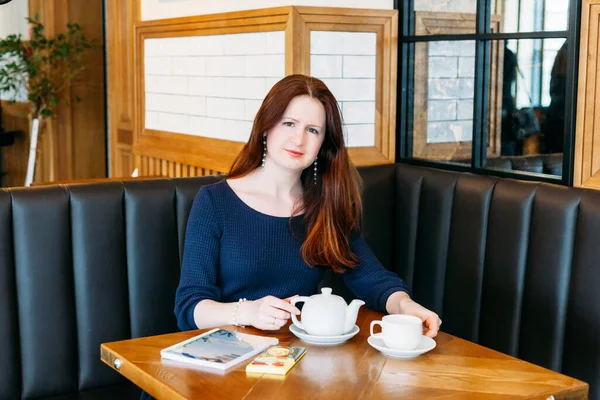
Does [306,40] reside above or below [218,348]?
above

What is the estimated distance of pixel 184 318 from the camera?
2189 mm

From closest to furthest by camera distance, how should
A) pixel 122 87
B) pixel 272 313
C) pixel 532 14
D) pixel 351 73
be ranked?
pixel 272 313 < pixel 532 14 < pixel 351 73 < pixel 122 87

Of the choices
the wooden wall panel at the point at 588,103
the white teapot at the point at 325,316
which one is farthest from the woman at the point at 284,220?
the wooden wall panel at the point at 588,103

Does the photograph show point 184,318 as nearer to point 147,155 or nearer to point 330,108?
point 330,108

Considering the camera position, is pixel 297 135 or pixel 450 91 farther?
pixel 450 91

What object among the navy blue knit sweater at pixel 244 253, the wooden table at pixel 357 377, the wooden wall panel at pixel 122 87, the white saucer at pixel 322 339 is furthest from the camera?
the wooden wall panel at pixel 122 87

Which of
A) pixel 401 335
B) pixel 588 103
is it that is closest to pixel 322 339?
pixel 401 335

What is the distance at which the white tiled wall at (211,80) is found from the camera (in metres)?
3.35

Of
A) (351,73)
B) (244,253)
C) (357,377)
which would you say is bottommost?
(357,377)

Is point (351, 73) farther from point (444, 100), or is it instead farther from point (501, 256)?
point (501, 256)

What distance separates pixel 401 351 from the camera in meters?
1.75

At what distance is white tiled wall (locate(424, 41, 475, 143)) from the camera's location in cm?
304

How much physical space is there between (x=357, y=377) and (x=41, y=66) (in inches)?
185

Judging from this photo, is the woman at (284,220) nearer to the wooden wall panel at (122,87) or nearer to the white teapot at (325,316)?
the white teapot at (325,316)
